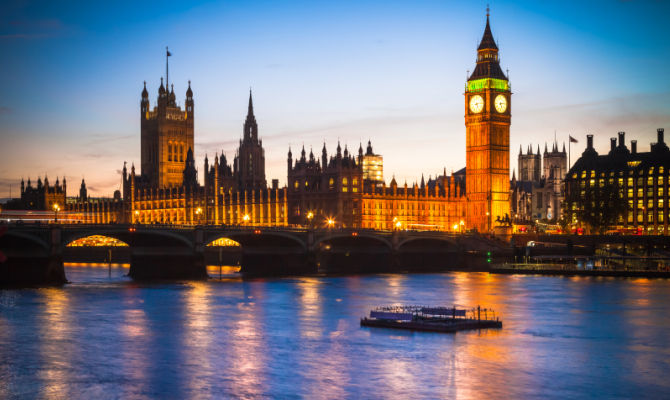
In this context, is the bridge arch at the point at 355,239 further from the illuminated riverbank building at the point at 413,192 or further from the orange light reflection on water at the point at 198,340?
the orange light reflection on water at the point at 198,340

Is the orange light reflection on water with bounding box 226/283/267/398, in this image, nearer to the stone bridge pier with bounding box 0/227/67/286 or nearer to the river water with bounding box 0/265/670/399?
the river water with bounding box 0/265/670/399

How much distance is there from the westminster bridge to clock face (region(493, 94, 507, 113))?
34.1m

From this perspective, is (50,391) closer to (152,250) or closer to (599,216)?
(152,250)

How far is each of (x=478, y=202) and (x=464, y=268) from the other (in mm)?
34235

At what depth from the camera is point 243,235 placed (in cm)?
10619

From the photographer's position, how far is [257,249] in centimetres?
11744

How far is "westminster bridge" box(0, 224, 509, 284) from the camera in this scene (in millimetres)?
88406

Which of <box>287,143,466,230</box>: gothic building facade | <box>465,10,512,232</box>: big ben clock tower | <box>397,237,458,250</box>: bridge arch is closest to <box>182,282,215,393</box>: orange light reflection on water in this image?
<box>397,237,458,250</box>: bridge arch

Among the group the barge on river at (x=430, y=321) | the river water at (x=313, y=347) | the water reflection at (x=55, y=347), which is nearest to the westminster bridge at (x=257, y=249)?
the river water at (x=313, y=347)

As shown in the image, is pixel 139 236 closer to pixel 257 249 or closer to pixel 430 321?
pixel 257 249

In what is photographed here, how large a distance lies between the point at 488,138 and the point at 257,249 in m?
59.0

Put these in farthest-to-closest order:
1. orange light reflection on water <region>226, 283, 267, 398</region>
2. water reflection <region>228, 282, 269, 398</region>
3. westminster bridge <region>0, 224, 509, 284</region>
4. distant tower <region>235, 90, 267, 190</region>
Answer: distant tower <region>235, 90, 267, 190</region>, westminster bridge <region>0, 224, 509, 284</region>, water reflection <region>228, 282, 269, 398</region>, orange light reflection on water <region>226, 283, 267, 398</region>

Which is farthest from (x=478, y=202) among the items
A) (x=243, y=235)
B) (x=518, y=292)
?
(x=518, y=292)

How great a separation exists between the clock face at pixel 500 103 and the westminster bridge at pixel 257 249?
34.1 meters
